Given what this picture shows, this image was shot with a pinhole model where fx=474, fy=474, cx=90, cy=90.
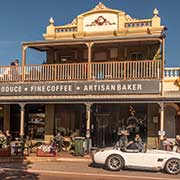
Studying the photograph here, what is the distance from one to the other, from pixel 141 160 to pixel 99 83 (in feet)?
27.7

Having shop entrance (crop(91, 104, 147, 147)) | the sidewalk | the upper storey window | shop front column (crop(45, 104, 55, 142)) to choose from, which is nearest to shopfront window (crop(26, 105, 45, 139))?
shop front column (crop(45, 104, 55, 142))

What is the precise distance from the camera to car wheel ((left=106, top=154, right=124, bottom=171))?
18922 mm

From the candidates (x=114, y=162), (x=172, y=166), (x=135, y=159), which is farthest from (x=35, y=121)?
(x=172, y=166)

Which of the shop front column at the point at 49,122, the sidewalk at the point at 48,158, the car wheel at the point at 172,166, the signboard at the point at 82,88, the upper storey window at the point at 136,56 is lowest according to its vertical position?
the sidewalk at the point at 48,158

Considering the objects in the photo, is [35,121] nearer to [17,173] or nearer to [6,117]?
[6,117]

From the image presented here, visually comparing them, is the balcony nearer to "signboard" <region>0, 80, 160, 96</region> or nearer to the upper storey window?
"signboard" <region>0, 80, 160, 96</region>

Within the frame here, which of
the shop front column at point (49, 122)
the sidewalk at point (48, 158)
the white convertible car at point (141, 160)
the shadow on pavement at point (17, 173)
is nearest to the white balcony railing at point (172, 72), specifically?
the sidewalk at point (48, 158)

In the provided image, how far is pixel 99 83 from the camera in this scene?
26.5 meters

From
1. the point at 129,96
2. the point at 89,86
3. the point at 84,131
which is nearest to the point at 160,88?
the point at 129,96

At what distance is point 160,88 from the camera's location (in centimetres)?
2533

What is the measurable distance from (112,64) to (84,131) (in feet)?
16.5

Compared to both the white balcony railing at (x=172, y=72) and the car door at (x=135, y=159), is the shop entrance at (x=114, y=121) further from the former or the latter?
the car door at (x=135, y=159)

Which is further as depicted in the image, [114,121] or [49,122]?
[49,122]

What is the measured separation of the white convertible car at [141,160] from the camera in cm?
1845
